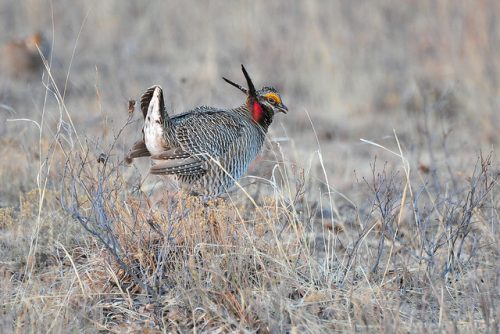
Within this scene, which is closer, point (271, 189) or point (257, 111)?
point (257, 111)

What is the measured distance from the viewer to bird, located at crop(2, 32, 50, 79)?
8773 millimetres

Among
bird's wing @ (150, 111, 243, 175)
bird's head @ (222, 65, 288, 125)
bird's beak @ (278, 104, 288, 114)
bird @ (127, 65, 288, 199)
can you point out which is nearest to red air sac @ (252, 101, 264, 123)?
bird's head @ (222, 65, 288, 125)

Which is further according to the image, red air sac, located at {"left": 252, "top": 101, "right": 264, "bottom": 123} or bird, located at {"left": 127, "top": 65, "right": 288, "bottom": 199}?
red air sac, located at {"left": 252, "top": 101, "right": 264, "bottom": 123}

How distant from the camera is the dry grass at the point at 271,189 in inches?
144

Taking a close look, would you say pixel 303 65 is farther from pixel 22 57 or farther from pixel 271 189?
pixel 271 189

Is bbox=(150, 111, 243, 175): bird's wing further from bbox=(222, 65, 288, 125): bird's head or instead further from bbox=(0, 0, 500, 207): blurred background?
bbox=(0, 0, 500, 207): blurred background

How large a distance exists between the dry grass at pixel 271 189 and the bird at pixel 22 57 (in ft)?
0.50

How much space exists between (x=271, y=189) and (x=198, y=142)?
1.10 m

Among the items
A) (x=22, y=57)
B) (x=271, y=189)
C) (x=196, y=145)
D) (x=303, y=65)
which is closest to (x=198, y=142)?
(x=196, y=145)

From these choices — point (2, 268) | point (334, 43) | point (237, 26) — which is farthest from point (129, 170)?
point (237, 26)

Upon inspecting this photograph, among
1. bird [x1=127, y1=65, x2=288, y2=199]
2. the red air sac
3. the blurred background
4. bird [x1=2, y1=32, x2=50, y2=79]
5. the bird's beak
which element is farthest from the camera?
bird [x1=2, y1=32, x2=50, y2=79]

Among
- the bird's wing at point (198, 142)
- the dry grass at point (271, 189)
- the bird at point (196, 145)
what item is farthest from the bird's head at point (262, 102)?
the bird's wing at point (198, 142)

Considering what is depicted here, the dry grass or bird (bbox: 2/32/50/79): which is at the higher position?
bird (bbox: 2/32/50/79)

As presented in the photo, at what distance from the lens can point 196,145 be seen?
4695 millimetres
